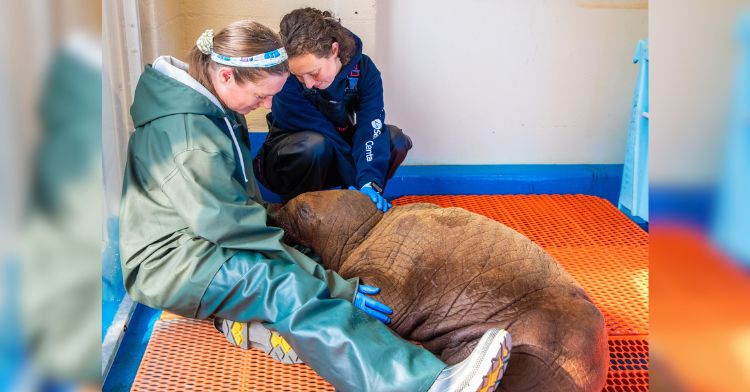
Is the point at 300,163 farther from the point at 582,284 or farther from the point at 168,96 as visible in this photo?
the point at 582,284

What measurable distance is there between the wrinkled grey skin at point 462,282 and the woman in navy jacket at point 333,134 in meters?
0.61

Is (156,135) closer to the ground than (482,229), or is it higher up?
higher up

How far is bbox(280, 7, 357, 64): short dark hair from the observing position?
10.8ft

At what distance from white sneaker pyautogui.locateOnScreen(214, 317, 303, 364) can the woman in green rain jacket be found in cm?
2

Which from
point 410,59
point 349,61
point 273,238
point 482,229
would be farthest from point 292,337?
point 410,59

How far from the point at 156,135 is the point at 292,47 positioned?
3.16 feet

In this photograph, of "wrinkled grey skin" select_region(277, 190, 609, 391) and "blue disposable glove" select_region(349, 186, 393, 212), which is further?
"blue disposable glove" select_region(349, 186, 393, 212)

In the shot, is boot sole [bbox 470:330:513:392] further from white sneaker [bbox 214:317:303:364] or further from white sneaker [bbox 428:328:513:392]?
white sneaker [bbox 214:317:303:364]

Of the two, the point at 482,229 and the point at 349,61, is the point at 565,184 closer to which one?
the point at 349,61

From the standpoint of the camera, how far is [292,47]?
328 centimetres

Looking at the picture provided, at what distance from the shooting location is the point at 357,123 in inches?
157

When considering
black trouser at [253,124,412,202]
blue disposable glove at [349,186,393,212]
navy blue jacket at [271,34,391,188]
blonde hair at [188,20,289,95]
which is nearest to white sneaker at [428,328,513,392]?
blue disposable glove at [349,186,393,212]

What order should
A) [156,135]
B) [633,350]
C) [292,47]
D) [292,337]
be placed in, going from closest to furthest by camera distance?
[292,337] < [156,135] < [633,350] < [292,47]

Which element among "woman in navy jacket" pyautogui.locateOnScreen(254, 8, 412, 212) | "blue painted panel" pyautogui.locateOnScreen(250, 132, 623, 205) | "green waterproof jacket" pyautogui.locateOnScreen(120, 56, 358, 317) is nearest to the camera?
"green waterproof jacket" pyautogui.locateOnScreen(120, 56, 358, 317)
